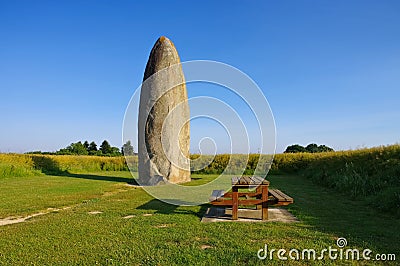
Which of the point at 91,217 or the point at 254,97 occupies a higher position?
the point at 254,97

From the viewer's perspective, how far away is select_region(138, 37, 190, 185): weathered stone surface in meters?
12.5

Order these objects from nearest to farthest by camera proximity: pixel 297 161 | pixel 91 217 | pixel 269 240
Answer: pixel 269 240, pixel 91 217, pixel 297 161

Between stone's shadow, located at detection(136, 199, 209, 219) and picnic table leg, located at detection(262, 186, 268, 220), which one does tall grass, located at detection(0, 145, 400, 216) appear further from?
stone's shadow, located at detection(136, 199, 209, 219)

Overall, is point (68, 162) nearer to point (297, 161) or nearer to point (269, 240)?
point (297, 161)

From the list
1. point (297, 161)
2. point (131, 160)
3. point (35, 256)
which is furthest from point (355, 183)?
point (131, 160)

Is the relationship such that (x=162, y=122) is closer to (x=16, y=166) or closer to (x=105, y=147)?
(x=16, y=166)

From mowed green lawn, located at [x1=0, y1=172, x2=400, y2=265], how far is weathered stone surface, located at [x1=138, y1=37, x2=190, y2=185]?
4997 mm

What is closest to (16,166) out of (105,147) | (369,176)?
(369,176)

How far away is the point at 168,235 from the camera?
4770 mm

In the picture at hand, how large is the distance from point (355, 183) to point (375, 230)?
190 inches

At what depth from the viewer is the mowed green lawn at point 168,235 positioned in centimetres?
387

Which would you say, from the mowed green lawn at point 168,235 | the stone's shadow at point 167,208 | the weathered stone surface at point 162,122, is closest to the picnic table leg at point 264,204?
the mowed green lawn at point 168,235

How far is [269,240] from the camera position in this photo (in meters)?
4.52

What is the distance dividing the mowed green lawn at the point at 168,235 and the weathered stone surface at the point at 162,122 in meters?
5.00
